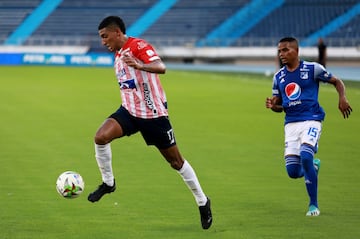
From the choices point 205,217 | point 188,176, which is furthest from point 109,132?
point 205,217

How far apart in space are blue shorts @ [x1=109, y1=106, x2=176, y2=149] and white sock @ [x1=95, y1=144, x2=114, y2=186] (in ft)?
0.95

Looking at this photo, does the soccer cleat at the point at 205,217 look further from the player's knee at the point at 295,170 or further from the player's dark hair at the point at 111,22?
the player's dark hair at the point at 111,22

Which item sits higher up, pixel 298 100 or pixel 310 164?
pixel 298 100

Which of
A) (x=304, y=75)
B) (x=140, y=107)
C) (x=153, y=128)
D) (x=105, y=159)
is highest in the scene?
(x=304, y=75)

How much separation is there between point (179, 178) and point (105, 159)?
3381 millimetres

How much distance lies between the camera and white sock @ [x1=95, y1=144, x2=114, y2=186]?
950cm

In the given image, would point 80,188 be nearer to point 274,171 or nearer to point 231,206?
point 231,206

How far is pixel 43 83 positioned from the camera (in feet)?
120

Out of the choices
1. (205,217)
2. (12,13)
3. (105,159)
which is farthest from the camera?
(12,13)

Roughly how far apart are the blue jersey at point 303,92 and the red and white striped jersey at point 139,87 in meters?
1.61

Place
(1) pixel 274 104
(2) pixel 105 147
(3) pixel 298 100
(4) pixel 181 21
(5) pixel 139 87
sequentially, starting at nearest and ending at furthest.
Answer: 1. (5) pixel 139 87
2. (2) pixel 105 147
3. (3) pixel 298 100
4. (1) pixel 274 104
5. (4) pixel 181 21

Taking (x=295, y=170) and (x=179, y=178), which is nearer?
(x=295, y=170)

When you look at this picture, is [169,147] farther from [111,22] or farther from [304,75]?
[304,75]

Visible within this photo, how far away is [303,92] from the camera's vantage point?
33.4ft
